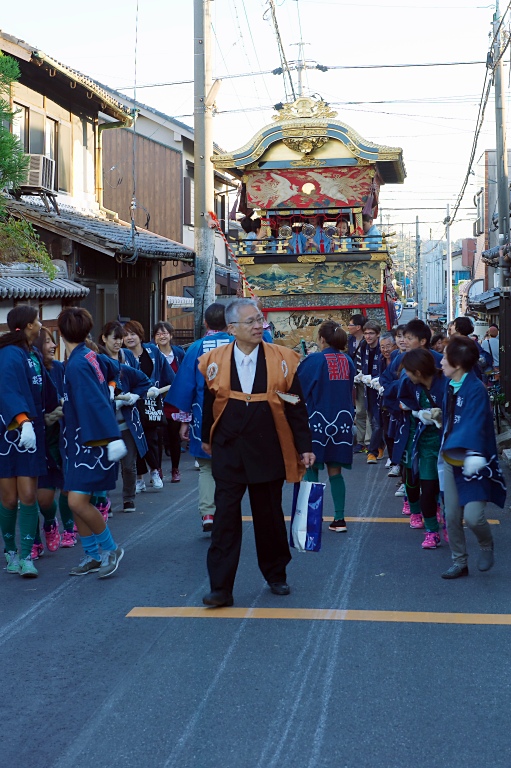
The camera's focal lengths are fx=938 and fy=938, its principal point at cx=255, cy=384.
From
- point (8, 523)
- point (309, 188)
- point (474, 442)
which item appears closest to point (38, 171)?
point (309, 188)

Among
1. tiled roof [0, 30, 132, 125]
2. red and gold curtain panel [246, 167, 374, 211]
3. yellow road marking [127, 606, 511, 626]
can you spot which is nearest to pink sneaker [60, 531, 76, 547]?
yellow road marking [127, 606, 511, 626]

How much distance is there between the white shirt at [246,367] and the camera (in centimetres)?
563

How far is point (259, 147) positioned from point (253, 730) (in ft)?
45.4

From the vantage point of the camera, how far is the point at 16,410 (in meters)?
6.14

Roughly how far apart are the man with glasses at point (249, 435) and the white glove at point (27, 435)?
3.98 feet

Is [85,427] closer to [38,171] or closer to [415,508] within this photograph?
[415,508]

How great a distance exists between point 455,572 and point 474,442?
909 millimetres

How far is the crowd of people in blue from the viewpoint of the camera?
221 inches

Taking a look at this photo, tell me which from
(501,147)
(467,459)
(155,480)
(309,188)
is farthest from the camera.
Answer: (501,147)

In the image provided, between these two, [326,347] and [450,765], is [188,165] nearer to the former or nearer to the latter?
[326,347]

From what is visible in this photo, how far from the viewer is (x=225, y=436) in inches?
222

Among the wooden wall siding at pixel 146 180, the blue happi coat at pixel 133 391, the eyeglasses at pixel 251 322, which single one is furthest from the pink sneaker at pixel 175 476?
the wooden wall siding at pixel 146 180

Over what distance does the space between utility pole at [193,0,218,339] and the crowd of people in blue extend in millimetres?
7400

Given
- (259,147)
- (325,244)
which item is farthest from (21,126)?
(325,244)
